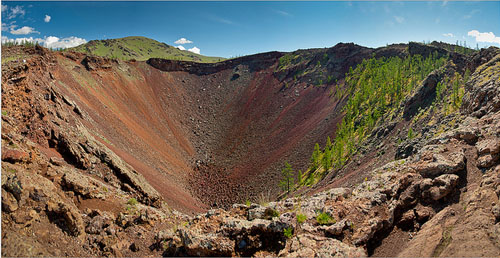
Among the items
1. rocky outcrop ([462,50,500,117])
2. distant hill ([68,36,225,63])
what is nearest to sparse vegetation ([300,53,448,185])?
rocky outcrop ([462,50,500,117])

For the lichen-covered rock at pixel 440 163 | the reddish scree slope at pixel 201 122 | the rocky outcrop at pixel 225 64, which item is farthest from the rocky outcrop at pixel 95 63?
the lichen-covered rock at pixel 440 163

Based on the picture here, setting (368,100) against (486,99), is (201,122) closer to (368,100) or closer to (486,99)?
(368,100)

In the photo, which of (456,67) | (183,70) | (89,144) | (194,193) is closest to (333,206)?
(89,144)

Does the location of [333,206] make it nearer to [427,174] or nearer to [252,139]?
[427,174]

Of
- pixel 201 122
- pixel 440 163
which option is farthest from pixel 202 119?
pixel 440 163

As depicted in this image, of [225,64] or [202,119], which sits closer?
[202,119]

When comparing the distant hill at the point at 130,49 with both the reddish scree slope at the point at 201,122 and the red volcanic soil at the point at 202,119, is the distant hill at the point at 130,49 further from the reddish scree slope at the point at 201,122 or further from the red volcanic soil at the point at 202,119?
the reddish scree slope at the point at 201,122
